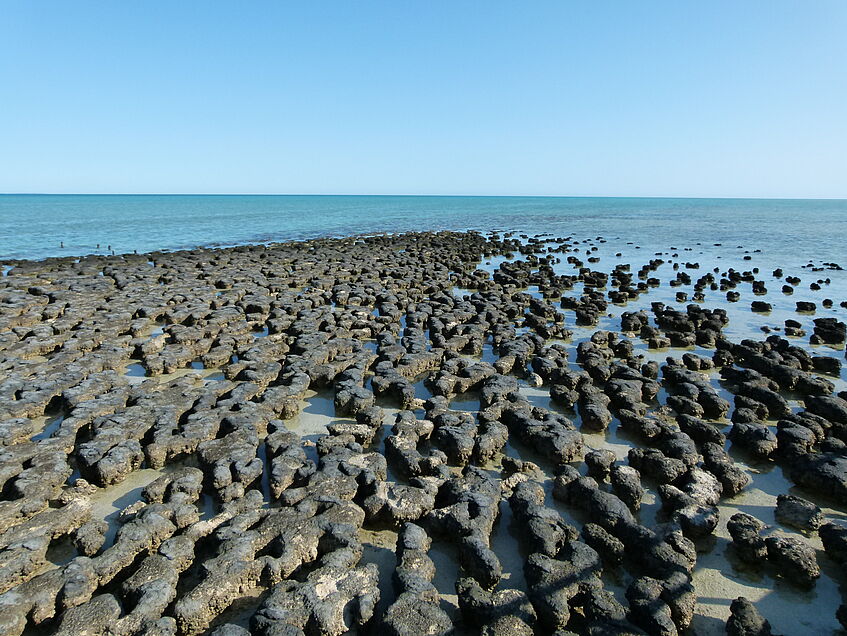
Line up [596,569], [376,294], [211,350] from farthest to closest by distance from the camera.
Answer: [376,294] < [211,350] < [596,569]

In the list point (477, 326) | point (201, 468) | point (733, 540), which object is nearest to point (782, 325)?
point (477, 326)

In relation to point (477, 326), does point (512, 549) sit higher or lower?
lower

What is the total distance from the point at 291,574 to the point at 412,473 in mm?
2195

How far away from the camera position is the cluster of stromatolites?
14.7ft

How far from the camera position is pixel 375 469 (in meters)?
6.62

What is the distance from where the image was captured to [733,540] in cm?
561

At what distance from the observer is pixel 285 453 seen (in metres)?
6.86

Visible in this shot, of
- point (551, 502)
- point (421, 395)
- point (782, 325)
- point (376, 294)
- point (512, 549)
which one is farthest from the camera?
point (376, 294)

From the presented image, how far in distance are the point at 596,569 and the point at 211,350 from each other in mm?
9284

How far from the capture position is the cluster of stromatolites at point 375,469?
14.7 ft

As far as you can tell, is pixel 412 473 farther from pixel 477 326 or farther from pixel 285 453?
pixel 477 326

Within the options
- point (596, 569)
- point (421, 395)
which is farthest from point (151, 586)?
point (421, 395)

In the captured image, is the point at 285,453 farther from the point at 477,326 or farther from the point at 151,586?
the point at 477,326

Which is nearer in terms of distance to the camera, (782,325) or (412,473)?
(412,473)
